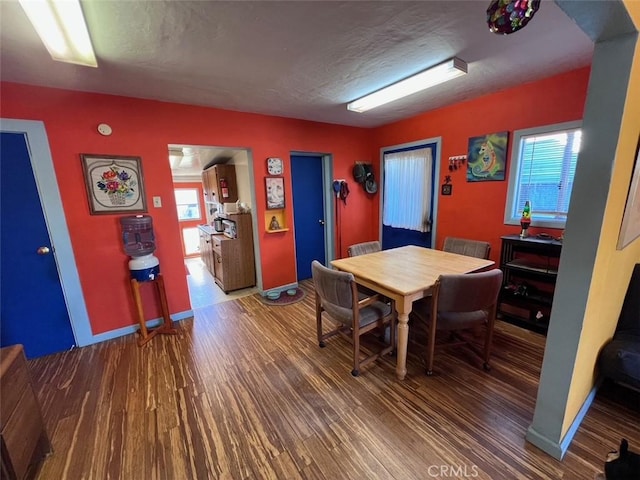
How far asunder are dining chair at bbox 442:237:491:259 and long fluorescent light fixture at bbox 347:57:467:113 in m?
1.63

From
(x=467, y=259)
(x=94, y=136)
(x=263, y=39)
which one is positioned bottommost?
(x=467, y=259)

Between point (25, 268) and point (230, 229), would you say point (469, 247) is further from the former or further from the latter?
point (25, 268)

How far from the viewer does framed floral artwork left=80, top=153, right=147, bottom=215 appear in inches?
93.5

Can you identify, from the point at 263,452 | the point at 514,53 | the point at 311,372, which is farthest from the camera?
the point at 311,372

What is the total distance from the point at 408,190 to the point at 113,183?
12.0ft

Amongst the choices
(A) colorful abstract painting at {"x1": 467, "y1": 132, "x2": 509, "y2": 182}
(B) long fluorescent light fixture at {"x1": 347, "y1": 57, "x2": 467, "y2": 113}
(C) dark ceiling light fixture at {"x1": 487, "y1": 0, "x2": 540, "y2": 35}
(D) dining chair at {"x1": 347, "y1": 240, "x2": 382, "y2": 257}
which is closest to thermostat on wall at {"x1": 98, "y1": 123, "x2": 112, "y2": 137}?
(B) long fluorescent light fixture at {"x1": 347, "y1": 57, "x2": 467, "y2": 113}

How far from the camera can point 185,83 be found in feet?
7.29

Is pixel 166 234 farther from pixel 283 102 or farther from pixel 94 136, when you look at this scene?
pixel 283 102

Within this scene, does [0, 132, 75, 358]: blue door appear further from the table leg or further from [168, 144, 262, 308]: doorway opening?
the table leg

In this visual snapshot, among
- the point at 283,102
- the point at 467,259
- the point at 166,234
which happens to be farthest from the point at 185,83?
the point at 467,259

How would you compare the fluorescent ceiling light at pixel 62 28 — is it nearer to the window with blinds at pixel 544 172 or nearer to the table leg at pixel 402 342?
the table leg at pixel 402 342

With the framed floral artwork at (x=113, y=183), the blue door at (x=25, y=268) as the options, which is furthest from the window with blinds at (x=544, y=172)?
the blue door at (x=25, y=268)

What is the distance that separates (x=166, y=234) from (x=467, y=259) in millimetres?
3181

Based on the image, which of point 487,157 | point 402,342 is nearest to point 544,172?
point 487,157
